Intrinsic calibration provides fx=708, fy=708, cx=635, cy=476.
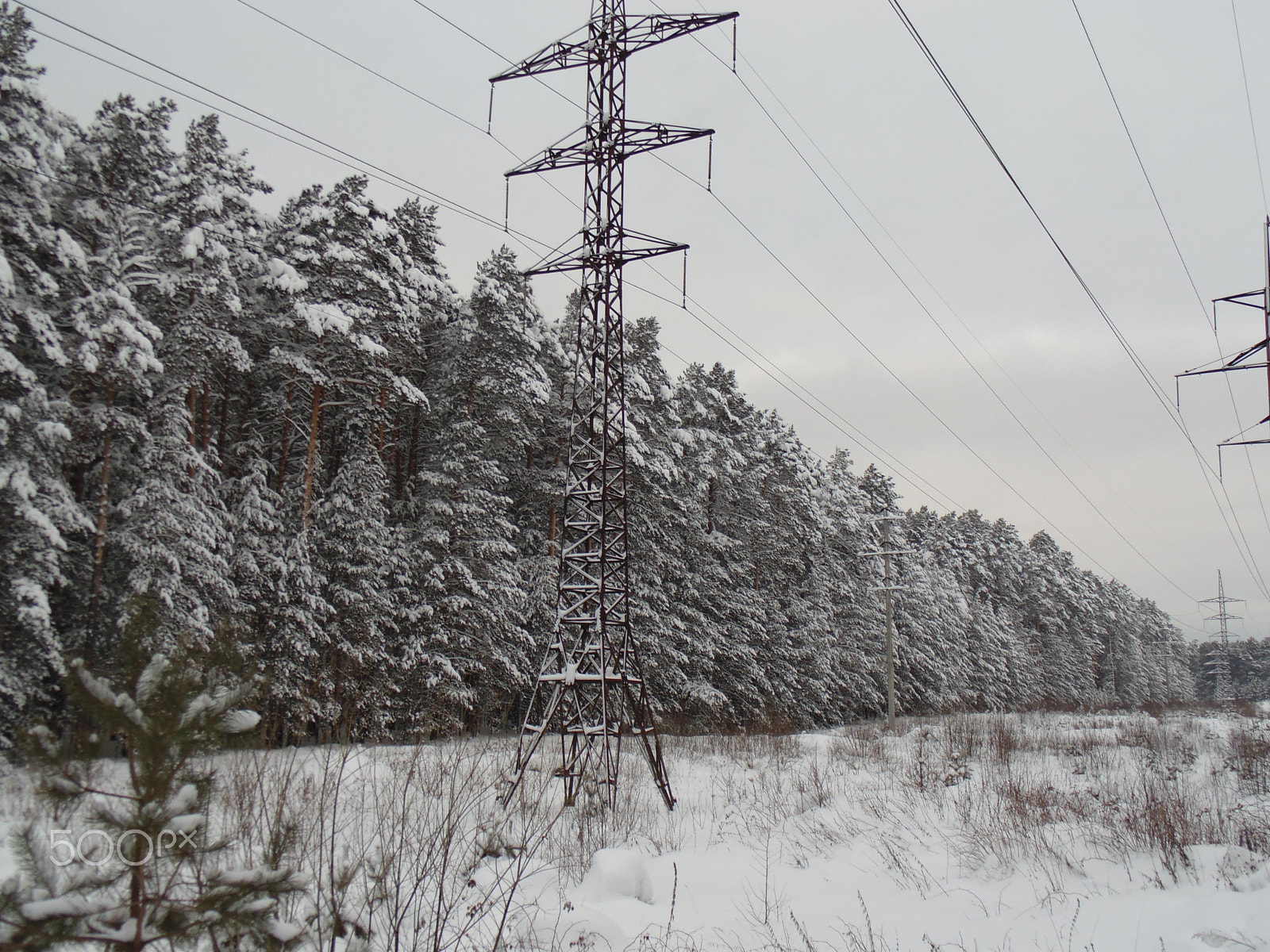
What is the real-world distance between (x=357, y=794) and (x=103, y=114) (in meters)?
19.2

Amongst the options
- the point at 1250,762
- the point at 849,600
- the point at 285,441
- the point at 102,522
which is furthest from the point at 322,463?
the point at 849,600

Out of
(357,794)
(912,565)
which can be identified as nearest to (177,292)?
(357,794)

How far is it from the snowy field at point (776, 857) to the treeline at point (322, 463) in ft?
5.46

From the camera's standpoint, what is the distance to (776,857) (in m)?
6.66

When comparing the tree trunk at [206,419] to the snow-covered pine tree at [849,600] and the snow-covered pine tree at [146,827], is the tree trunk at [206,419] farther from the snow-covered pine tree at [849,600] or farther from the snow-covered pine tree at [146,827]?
the snow-covered pine tree at [849,600]

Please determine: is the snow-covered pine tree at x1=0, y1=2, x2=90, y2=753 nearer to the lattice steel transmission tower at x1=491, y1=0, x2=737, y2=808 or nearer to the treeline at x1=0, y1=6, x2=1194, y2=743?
the treeline at x1=0, y1=6, x2=1194, y2=743

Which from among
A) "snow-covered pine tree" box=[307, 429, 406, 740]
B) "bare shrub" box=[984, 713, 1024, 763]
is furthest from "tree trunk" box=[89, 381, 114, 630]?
"bare shrub" box=[984, 713, 1024, 763]

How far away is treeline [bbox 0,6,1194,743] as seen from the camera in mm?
13938

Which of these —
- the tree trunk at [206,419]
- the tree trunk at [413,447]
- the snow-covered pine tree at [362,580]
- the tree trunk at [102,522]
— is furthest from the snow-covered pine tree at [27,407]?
the tree trunk at [413,447]

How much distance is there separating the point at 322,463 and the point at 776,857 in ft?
61.0

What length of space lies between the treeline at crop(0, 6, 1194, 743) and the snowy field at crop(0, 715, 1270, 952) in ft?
5.46

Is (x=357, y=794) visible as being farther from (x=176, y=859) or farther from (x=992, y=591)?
(x=992, y=591)

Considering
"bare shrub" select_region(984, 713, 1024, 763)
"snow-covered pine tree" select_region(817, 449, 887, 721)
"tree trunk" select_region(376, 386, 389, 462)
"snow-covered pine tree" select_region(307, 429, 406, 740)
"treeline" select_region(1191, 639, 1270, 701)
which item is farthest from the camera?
"treeline" select_region(1191, 639, 1270, 701)

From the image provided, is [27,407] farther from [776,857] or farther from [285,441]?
[776,857]
